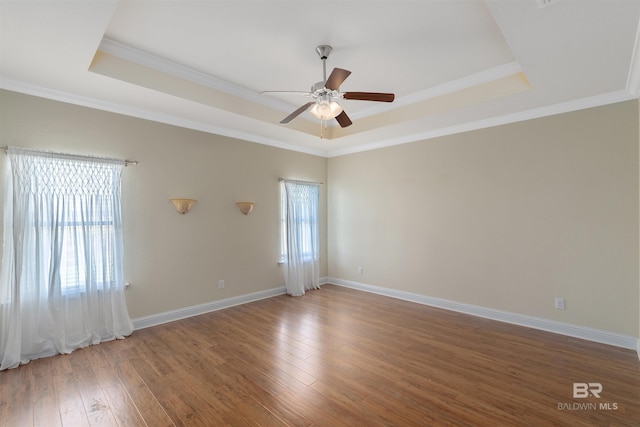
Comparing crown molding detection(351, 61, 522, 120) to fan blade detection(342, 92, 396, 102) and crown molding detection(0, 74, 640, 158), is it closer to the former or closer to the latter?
crown molding detection(0, 74, 640, 158)

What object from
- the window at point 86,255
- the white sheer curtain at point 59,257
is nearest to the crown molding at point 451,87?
the white sheer curtain at point 59,257

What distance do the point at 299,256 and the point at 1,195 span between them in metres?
3.74

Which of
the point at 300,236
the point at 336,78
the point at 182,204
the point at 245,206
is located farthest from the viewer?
the point at 300,236

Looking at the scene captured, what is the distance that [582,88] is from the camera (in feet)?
9.93

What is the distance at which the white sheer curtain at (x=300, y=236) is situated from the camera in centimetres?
514

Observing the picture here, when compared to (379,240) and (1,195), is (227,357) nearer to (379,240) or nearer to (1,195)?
(1,195)

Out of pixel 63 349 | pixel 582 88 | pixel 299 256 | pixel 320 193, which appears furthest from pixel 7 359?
pixel 582 88

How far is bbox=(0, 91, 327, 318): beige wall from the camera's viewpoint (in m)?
3.15

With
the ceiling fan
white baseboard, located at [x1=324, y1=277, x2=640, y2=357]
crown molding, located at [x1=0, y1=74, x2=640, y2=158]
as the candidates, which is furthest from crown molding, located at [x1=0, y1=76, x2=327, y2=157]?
white baseboard, located at [x1=324, y1=277, x2=640, y2=357]

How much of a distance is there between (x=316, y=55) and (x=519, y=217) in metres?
3.13

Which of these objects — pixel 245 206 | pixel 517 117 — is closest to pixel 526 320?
pixel 517 117

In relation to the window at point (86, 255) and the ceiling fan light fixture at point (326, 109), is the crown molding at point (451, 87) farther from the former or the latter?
the window at point (86, 255)

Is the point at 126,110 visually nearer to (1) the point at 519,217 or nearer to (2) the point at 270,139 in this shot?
(2) the point at 270,139

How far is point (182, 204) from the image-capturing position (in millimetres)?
3867
